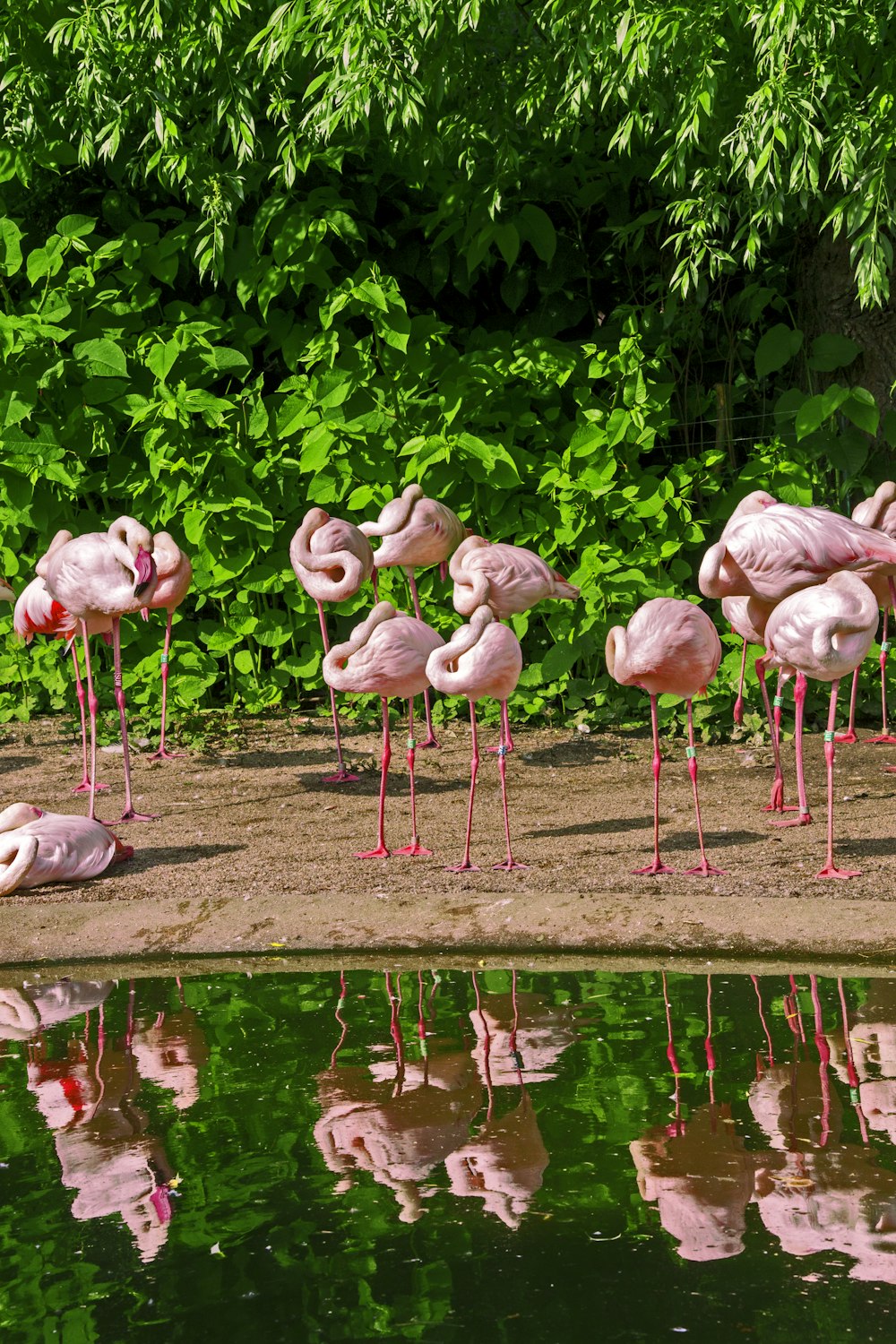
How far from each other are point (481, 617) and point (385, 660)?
0.41 m

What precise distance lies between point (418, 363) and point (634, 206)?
5.07 feet

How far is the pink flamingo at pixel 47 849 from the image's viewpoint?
493 cm

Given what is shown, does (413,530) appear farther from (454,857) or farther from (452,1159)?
(452,1159)

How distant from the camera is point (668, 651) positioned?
203 inches

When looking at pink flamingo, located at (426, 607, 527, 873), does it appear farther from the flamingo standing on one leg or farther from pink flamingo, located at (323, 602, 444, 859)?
the flamingo standing on one leg

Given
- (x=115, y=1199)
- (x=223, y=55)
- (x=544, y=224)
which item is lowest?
(x=115, y=1199)

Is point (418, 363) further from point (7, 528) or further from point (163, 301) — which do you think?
point (7, 528)

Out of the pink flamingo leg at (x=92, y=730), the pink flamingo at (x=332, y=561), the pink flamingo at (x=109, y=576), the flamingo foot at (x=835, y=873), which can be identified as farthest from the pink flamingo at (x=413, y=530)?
the flamingo foot at (x=835, y=873)

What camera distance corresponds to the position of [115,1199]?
276 cm

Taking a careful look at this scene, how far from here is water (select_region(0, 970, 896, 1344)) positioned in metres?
2.34

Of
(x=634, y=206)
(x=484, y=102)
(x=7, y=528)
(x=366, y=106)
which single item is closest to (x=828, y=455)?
(x=634, y=206)

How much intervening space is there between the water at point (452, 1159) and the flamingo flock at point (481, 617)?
4.19 feet

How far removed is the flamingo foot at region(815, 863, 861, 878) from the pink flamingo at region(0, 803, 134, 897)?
238 cm

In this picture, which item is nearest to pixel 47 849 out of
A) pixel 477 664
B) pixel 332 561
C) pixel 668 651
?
pixel 477 664
